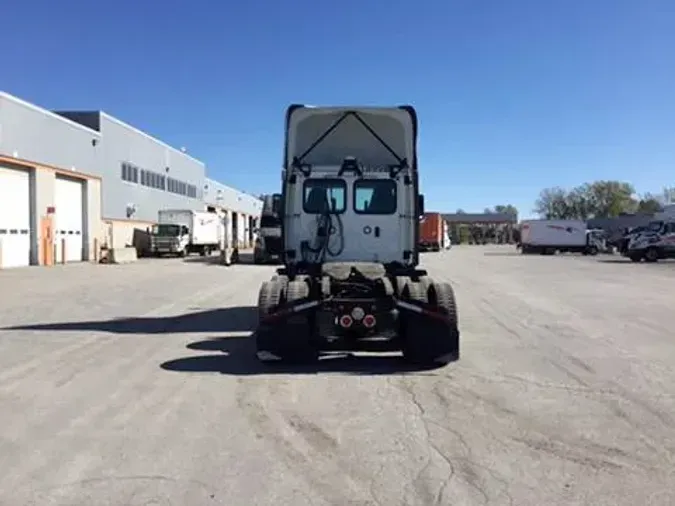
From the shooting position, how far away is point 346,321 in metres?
9.80

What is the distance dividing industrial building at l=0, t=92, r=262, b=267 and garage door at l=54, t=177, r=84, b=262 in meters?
0.05

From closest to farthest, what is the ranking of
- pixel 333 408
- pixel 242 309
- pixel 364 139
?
pixel 333 408 → pixel 364 139 → pixel 242 309

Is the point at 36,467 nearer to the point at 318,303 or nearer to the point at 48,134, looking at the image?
the point at 318,303

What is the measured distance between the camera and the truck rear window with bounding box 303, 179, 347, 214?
480 inches

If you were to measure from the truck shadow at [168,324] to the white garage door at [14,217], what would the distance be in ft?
74.6

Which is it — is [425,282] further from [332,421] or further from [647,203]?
[647,203]

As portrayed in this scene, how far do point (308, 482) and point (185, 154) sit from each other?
235 feet

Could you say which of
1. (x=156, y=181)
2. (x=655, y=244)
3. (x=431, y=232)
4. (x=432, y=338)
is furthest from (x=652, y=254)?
(x=432, y=338)

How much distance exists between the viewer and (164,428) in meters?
6.86

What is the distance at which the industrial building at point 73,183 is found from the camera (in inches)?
1447

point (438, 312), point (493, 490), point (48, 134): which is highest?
point (48, 134)

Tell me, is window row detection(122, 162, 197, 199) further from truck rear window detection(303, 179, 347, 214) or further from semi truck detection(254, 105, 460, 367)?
truck rear window detection(303, 179, 347, 214)

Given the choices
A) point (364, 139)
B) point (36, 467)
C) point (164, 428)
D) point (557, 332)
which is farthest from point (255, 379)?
point (557, 332)

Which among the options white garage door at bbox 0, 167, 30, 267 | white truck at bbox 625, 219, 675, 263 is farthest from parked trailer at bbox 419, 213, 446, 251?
white garage door at bbox 0, 167, 30, 267
